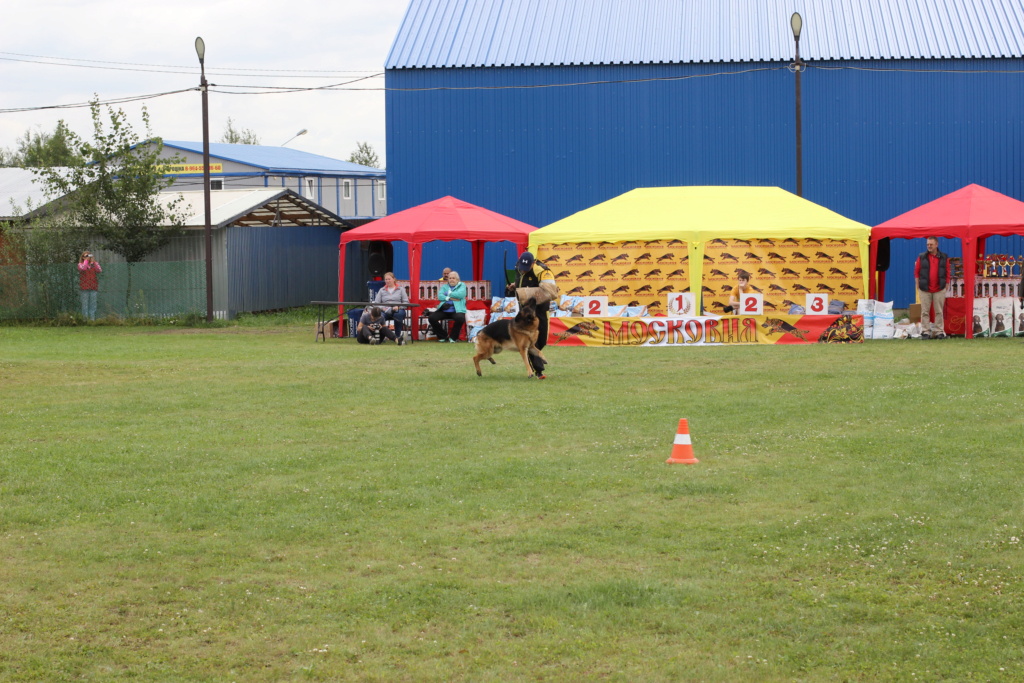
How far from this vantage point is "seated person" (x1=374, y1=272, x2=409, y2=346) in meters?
22.4

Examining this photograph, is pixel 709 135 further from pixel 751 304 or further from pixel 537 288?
pixel 537 288

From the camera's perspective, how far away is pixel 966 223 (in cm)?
2164

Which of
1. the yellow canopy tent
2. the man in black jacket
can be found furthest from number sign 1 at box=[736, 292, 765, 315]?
the man in black jacket

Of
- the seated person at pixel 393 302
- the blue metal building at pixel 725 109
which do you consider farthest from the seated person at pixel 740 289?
the blue metal building at pixel 725 109

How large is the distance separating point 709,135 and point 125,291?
15.8 m

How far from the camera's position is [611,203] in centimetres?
2444

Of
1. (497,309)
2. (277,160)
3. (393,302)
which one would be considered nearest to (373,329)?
(393,302)

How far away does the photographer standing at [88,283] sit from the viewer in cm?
2875

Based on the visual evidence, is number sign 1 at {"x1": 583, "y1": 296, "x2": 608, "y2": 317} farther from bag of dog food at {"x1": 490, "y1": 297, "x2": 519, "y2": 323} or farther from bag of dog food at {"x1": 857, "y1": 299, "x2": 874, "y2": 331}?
bag of dog food at {"x1": 857, "y1": 299, "x2": 874, "y2": 331}

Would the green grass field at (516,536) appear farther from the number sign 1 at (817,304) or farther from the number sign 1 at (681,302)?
the number sign 1 at (681,302)

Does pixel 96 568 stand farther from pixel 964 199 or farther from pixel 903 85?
pixel 903 85

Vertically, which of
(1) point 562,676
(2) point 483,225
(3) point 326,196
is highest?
(3) point 326,196

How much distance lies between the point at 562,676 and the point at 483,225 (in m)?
19.4

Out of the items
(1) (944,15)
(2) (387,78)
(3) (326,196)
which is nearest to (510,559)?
(2) (387,78)
